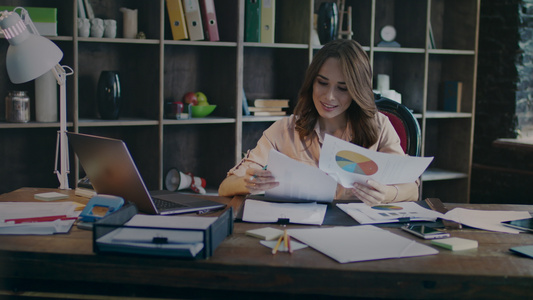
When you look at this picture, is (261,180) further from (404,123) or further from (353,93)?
(404,123)

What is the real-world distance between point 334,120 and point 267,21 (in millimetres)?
1460

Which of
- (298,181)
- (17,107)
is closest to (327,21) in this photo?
(17,107)

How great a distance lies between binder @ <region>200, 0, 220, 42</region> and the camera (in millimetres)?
3477

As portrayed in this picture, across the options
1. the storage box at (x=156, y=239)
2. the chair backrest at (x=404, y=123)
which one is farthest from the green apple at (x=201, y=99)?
the storage box at (x=156, y=239)

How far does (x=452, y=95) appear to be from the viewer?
4.33 m

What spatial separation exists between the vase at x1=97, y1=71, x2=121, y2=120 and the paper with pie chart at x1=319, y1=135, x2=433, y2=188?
1824 millimetres

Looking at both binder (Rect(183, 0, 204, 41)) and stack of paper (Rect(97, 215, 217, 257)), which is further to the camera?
binder (Rect(183, 0, 204, 41))

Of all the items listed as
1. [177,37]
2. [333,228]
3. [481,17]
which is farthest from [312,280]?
[481,17]

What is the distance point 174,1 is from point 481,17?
7.25ft

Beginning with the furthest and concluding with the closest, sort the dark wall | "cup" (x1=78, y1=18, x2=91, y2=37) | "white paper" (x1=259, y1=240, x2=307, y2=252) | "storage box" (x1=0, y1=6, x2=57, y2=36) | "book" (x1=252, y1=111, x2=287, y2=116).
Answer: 1. the dark wall
2. "book" (x1=252, y1=111, x2=287, y2=116)
3. "cup" (x1=78, y1=18, x2=91, y2=37)
4. "storage box" (x1=0, y1=6, x2=57, y2=36)
5. "white paper" (x1=259, y1=240, x2=307, y2=252)

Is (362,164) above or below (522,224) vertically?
above

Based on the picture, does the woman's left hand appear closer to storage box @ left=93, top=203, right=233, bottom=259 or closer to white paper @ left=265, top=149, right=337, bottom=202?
white paper @ left=265, top=149, right=337, bottom=202

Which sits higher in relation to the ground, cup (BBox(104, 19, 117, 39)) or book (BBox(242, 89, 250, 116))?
cup (BBox(104, 19, 117, 39))

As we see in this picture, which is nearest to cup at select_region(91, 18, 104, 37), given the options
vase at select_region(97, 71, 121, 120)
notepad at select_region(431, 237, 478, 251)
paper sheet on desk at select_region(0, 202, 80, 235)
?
vase at select_region(97, 71, 121, 120)
